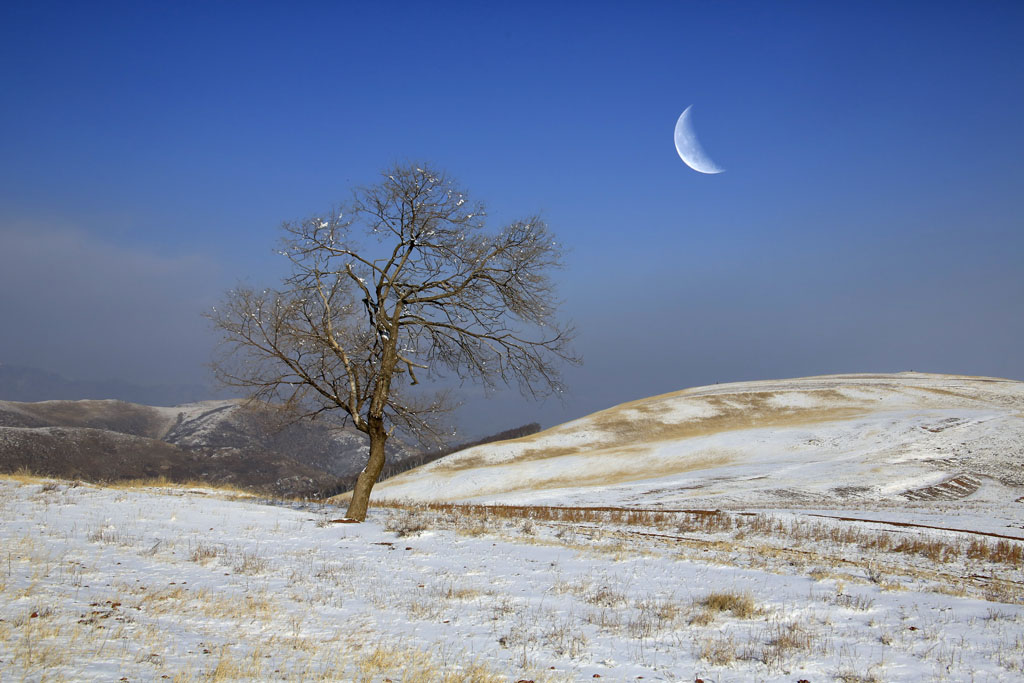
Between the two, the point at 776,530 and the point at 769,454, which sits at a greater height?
the point at 769,454

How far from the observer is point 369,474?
18203mm

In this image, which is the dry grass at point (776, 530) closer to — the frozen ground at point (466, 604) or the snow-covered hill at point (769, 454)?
the frozen ground at point (466, 604)

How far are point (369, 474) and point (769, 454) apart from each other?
112ft

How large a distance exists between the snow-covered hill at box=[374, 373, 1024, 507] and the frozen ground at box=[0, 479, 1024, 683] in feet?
53.3

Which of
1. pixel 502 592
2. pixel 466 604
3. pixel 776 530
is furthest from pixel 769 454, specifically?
pixel 466 604

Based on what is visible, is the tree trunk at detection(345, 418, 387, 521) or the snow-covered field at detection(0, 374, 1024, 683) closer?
the snow-covered field at detection(0, 374, 1024, 683)

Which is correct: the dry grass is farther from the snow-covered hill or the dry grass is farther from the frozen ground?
the snow-covered hill

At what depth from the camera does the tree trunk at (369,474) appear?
1789 centimetres

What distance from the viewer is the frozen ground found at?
6270 mm

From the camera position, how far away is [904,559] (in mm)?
15953

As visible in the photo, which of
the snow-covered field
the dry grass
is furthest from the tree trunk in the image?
the dry grass

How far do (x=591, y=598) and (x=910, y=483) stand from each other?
31512 mm

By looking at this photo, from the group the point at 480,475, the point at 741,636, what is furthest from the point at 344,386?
the point at 480,475

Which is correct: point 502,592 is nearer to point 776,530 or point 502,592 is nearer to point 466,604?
point 466,604
